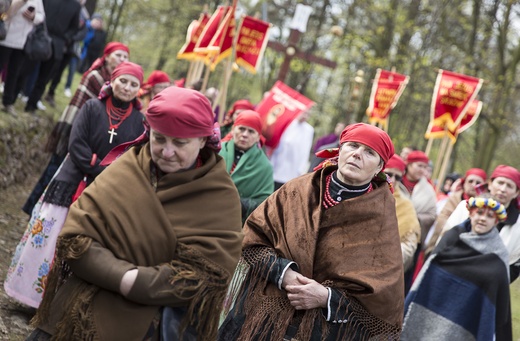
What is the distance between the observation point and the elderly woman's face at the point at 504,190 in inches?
254

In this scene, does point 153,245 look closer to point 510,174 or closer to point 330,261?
point 330,261

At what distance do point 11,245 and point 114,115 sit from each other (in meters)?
2.38

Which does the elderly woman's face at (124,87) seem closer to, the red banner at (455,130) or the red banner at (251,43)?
the red banner at (251,43)

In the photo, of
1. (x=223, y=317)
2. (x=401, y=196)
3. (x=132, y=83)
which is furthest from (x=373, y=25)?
(x=223, y=317)

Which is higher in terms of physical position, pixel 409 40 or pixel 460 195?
pixel 409 40

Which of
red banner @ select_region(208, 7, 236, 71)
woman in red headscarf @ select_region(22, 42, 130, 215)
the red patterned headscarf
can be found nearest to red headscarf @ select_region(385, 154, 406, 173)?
woman in red headscarf @ select_region(22, 42, 130, 215)

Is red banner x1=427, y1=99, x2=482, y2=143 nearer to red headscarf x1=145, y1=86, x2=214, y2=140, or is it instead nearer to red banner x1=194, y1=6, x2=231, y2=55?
red banner x1=194, y1=6, x2=231, y2=55

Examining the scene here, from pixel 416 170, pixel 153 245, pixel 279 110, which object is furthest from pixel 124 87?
pixel 279 110

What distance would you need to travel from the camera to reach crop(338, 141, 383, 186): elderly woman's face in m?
3.94

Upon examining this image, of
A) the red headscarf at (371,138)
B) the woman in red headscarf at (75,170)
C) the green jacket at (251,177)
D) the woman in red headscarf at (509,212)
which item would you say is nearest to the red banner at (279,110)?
the green jacket at (251,177)

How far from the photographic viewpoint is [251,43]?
11562 millimetres

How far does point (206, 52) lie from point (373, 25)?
453 inches

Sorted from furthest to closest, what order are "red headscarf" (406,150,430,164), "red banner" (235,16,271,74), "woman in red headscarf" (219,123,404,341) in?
"red banner" (235,16,271,74)
"red headscarf" (406,150,430,164)
"woman in red headscarf" (219,123,404,341)

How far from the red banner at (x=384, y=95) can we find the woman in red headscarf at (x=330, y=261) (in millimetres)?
9164
